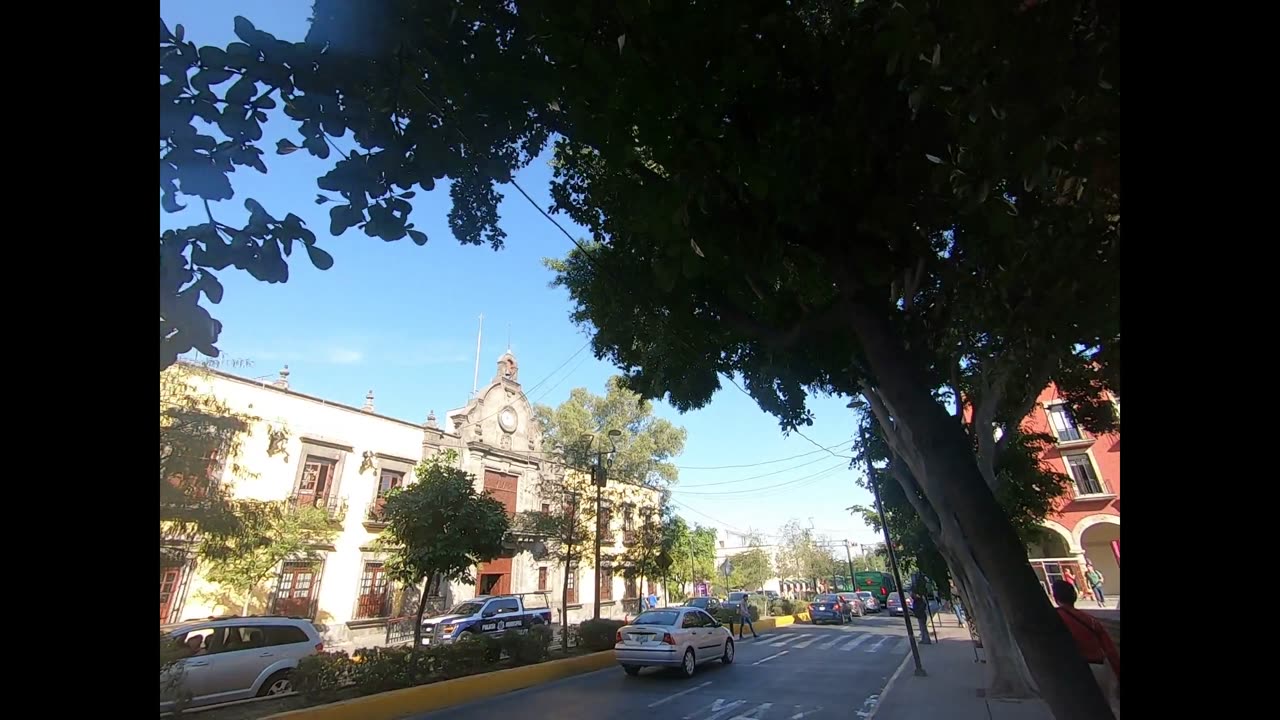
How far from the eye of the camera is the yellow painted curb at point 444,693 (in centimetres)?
765

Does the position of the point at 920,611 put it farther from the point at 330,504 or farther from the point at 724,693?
the point at 330,504

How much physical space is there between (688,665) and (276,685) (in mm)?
7438

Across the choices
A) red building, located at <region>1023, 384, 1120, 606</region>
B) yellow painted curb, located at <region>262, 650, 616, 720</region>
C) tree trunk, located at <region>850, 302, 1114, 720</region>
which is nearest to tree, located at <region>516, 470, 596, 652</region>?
yellow painted curb, located at <region>262, 650, 616, 720</region>

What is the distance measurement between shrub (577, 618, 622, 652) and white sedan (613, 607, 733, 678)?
264 centimetres

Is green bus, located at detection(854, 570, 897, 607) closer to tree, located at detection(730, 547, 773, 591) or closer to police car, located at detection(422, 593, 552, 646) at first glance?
tree, located at detection(730, 547, 773, 591)

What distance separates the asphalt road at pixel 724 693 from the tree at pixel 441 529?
302 cm

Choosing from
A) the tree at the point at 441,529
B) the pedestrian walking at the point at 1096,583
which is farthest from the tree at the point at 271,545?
the pedestrian walking at the point at 1096,583

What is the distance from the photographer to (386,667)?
934cm

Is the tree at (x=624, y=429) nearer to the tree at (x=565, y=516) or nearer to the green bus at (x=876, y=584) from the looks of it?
the tree at (x=565, y=516)

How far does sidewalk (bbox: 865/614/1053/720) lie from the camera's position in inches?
297
